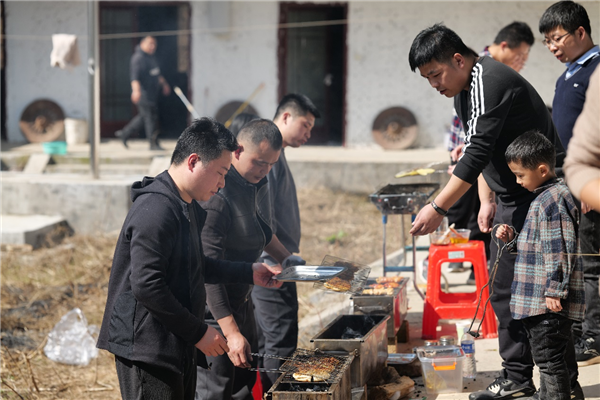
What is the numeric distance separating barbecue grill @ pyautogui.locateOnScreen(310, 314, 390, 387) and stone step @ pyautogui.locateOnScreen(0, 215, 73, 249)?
754 cm

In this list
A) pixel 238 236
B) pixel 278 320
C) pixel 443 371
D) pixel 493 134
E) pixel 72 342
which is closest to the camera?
pixel 493 134

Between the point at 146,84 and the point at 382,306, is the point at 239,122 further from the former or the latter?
the point at 146,84

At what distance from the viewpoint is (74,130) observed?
15.2 meters

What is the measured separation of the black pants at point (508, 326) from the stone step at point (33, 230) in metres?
8.40

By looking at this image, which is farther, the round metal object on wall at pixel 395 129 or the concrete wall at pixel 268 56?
the round metal object on wall at pixel 395 129

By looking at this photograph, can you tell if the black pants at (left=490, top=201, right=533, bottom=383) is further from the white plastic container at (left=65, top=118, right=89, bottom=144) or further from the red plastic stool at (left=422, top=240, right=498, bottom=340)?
the white plastic container at (left=65, top=118, right=89, bottom=144)

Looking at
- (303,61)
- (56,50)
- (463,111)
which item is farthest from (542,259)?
(303,61)

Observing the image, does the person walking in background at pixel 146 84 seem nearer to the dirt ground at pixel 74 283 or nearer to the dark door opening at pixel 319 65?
the dark door opening at pixel 319 65

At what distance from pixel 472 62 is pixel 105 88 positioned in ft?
42.3

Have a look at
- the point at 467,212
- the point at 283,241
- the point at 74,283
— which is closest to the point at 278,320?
the point at 283,241

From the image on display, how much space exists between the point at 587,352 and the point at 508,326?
934mm

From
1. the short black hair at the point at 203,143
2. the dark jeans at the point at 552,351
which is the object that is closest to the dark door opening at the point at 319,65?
the dark jeans at the point at 552,351

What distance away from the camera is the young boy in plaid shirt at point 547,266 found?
12.7 ft

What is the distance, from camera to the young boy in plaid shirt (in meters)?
3.87
